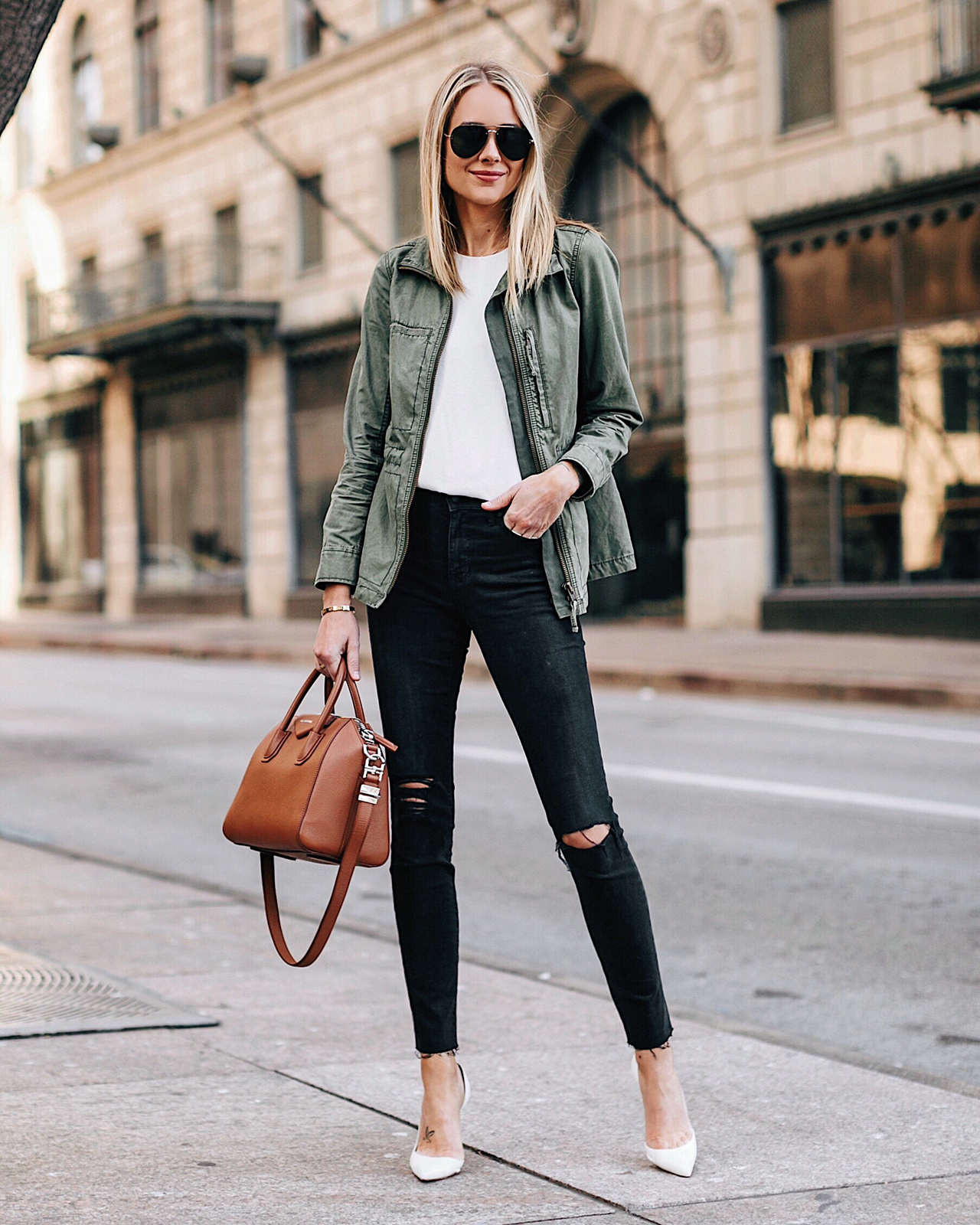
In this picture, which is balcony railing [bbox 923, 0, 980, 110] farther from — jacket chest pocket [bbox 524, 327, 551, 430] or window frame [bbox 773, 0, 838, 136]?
jacket chest pocket [bbox 524, 327, 551, 430]

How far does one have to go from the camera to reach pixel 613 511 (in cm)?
→ 332

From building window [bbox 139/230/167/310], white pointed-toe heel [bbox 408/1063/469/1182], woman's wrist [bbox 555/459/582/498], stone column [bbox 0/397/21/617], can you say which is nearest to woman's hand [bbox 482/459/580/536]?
woman's wrist [bbox 555/459/582/498]

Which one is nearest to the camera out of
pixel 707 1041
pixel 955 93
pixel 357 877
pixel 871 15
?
pixel 707 1041

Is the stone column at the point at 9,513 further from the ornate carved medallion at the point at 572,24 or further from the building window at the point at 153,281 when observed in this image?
the ornate carved medallion at the point at 572,24

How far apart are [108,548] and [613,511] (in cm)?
3218

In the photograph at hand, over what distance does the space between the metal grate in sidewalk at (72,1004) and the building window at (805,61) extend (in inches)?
659

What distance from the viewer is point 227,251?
1172 inches

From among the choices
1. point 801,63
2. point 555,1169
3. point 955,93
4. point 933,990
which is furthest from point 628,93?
point 555,1169

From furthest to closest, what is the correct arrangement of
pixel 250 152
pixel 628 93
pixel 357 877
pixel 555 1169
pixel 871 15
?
pixel 250 152, pixel 628 93, pixel 871 15, pixel 357 877, pixel 555 1169

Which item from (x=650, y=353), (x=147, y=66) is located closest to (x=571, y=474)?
(x=650, y=353)

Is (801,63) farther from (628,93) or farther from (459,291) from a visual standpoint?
(459,291)

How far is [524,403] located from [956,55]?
15620mm

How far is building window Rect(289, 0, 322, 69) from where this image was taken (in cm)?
2822

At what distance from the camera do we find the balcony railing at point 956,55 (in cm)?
1623
